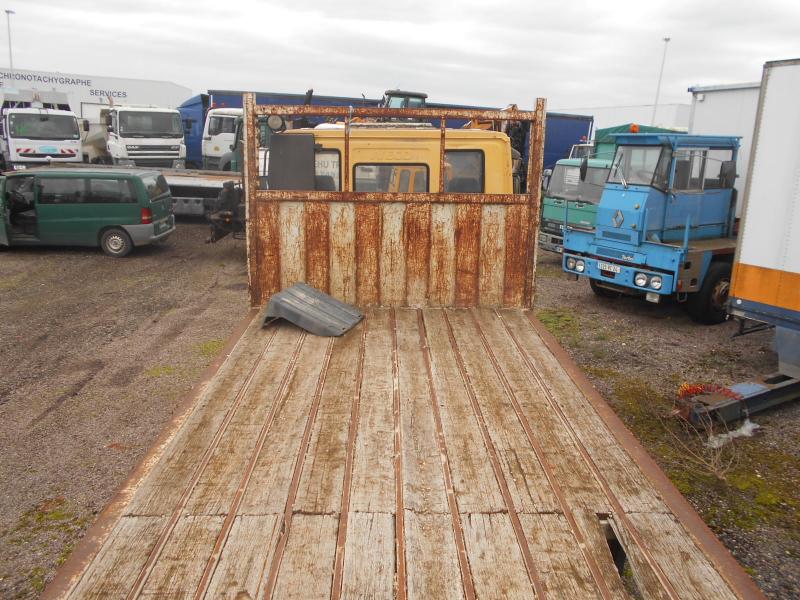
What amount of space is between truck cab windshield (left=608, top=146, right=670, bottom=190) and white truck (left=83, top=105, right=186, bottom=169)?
13677 mm

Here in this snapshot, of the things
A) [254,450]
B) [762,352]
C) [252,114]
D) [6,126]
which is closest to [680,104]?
[762,352]

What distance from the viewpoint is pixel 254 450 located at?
2.95 m

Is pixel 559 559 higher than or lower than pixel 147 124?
lower

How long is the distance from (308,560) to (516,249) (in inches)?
133

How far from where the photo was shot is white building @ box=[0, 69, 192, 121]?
1217 inches

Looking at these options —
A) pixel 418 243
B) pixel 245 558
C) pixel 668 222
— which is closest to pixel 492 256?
pixel 418 243

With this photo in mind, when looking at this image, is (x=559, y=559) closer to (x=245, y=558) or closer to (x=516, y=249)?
(x=245, y=558)

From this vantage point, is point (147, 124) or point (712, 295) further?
point (147, 124)

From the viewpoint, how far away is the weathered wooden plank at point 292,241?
5.06 metres

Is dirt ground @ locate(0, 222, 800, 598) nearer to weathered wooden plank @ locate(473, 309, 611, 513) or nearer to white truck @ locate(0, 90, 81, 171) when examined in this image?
weathered wooden plank @ locate(473, 309, 611, 513)

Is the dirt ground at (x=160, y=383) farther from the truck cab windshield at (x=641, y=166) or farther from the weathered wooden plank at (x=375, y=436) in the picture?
the weathered wooden plank at (x=375, y=436)

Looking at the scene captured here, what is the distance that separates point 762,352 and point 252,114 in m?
7.33

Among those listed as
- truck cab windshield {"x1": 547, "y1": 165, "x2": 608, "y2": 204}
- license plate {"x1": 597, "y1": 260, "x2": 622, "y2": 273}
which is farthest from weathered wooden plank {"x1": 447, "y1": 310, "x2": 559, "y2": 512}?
truck cab windshield {"x1": 547, "y1": 165, "x2": 608, "y2": 204}

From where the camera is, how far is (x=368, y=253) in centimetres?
509
